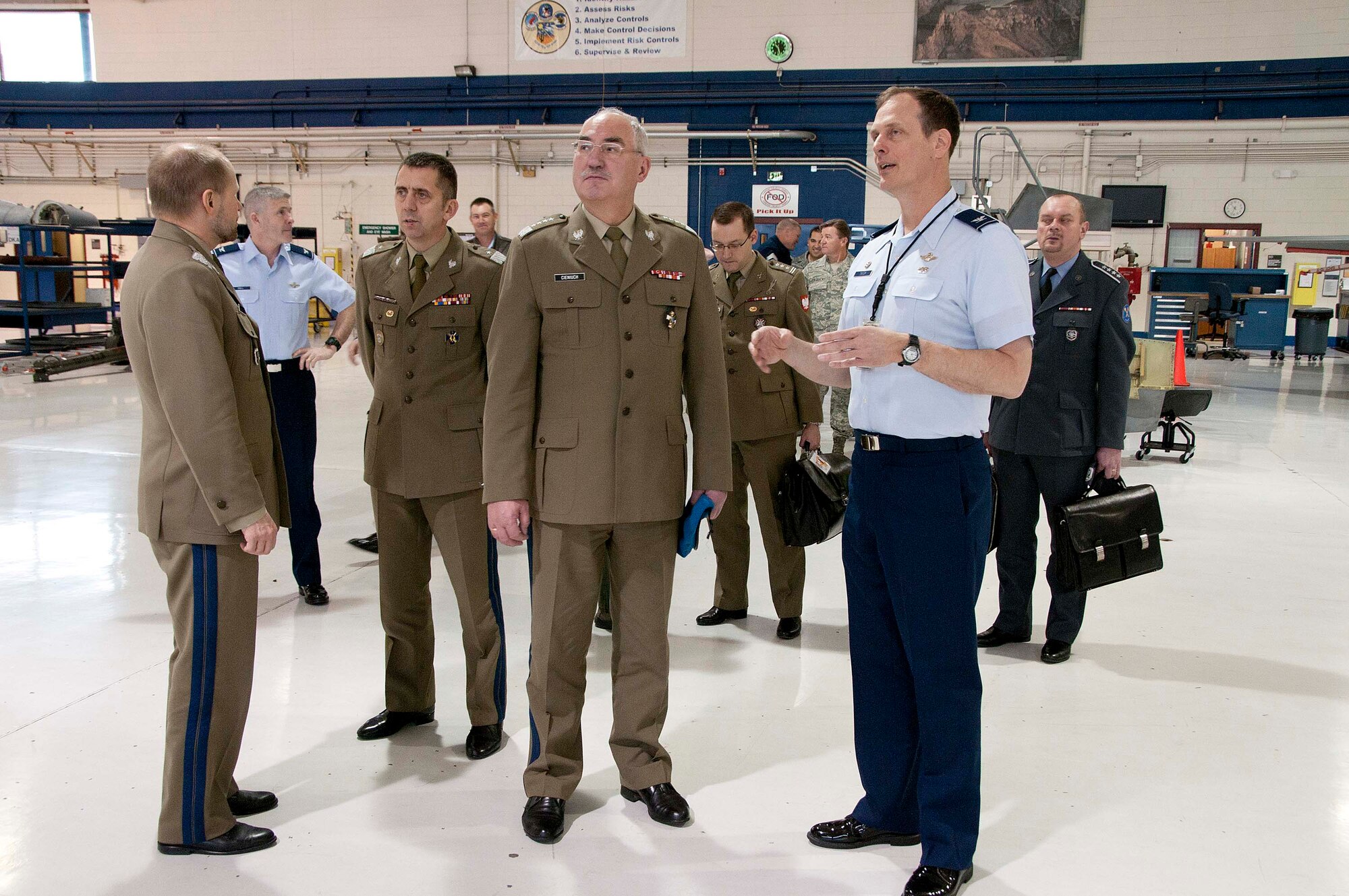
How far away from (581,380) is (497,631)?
94 cm

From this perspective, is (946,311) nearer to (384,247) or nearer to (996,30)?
(384,247)

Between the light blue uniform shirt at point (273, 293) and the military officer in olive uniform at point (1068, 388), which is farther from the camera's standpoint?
the light blue uniform shirt at point (273, 293)

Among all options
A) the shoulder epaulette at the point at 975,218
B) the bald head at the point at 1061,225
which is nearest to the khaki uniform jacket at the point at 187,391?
the shoulder epaulette at the point at 975,218

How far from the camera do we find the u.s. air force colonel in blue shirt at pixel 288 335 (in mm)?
4176

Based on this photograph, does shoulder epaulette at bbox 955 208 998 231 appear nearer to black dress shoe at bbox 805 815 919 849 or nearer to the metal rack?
black dress shoe at bbox 805 815 919 849

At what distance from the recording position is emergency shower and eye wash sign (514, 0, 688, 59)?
17.0 meters

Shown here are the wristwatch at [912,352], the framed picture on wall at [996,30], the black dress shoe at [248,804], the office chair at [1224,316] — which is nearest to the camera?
the wristwatch at [912,352]

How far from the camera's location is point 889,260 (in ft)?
7.34

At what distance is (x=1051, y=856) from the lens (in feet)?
7.71

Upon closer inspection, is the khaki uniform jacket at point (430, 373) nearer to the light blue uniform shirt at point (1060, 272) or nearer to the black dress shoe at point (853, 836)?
the black dress shoe at point (853, 836)

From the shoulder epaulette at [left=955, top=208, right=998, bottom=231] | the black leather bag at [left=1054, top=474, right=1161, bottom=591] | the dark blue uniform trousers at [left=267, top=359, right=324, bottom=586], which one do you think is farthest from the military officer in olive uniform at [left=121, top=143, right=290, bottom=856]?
the black leather bag at [left=1054, top=474, right=1161, bottom=591]

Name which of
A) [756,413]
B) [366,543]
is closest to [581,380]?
[756,413]

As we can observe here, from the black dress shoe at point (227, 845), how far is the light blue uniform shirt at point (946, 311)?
1.74 metres

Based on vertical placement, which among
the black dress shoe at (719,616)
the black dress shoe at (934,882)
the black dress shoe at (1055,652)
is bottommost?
the black dress shoe at (719,616)
